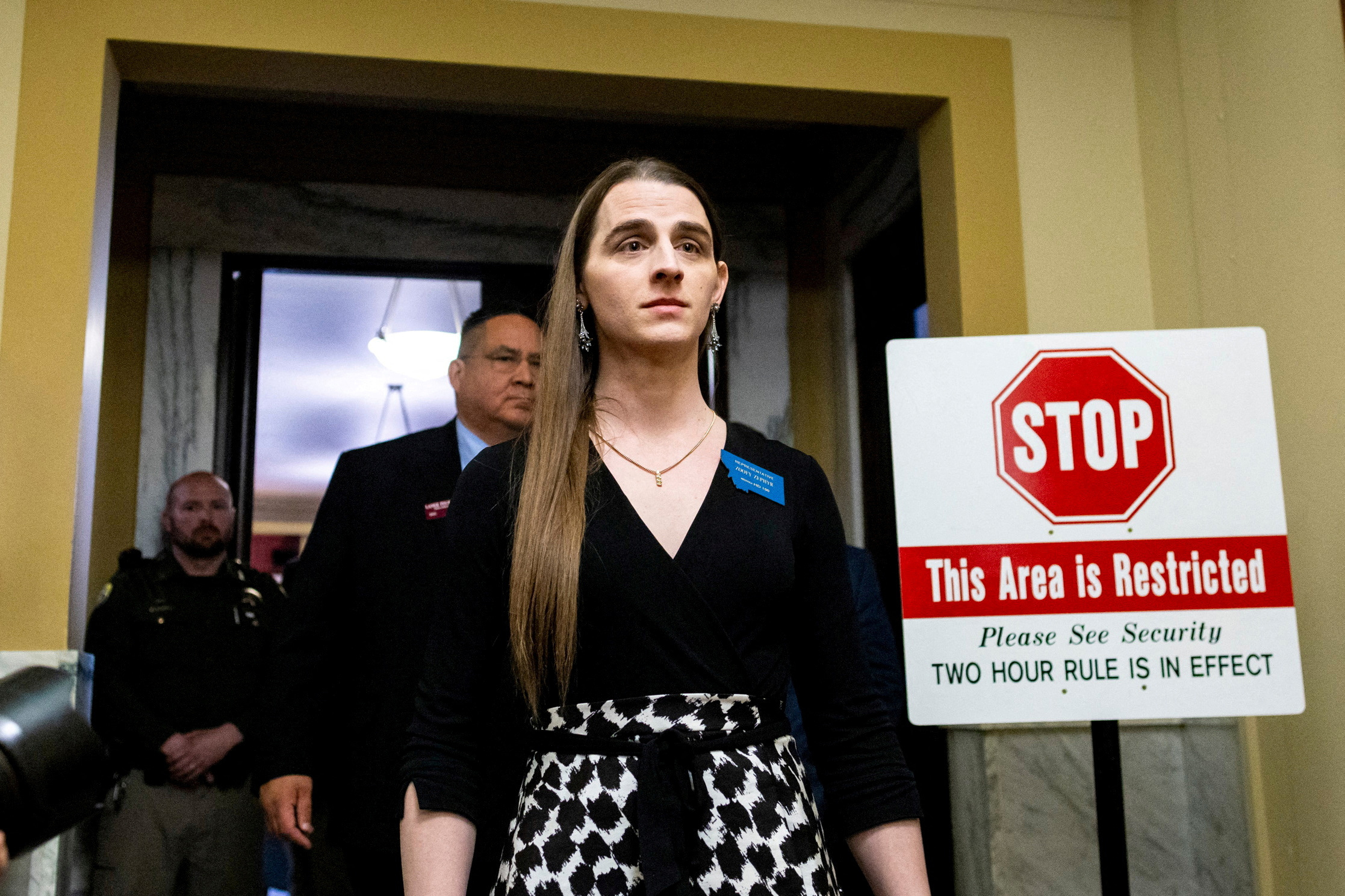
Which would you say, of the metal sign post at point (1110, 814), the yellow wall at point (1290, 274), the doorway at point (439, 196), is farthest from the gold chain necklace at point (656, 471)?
the doorway at point (439, 196)

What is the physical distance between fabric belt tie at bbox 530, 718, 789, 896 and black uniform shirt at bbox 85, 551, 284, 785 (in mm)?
2829

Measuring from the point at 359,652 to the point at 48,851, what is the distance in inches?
30.5

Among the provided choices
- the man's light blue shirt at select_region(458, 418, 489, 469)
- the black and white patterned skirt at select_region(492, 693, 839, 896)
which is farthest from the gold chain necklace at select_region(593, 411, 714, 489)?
the man's light blue shirt at select_region(458, 418, 489, 469)

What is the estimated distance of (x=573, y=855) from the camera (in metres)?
1.16

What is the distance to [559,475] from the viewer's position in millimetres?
1276

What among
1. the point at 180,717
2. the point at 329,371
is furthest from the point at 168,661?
the point at 329,371

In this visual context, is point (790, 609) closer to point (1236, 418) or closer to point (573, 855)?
point (573, 855)

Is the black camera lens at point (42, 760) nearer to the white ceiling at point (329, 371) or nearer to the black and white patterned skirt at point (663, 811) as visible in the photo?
the black and white patterned skirt at point (663, 811)

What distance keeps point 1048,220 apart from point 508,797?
2.07 meters

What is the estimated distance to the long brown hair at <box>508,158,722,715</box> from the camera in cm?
121

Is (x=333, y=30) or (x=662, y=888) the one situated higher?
(x=333, y=30)

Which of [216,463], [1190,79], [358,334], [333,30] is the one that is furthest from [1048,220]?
[358,334]

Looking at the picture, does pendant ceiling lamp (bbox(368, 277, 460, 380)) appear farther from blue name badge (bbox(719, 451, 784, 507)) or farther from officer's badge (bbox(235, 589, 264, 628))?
blue name badge (bbox(719, 451, 784, 507))

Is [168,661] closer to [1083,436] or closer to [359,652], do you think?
[359,652]
